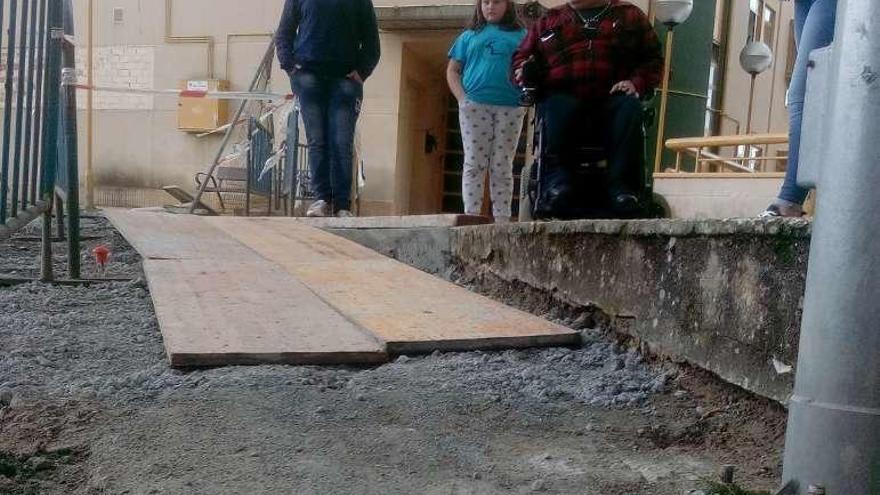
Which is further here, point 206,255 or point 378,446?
point 206,255

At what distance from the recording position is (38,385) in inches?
67.0

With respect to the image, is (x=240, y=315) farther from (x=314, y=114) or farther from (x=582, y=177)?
(x=314, y=114)

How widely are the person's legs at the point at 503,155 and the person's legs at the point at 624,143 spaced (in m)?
1.08

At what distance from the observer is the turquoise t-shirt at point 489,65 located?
170 inches

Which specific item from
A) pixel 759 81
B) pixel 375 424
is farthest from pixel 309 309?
pixel 759 81

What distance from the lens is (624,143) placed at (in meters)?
3.31

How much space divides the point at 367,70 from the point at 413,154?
5592 millimetres

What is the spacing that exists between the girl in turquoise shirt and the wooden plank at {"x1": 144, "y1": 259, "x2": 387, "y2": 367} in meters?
1.77

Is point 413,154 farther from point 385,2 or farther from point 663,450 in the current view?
point 663,450

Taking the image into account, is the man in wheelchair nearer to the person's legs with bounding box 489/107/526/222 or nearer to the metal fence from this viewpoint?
the person's legs with bounding box 489/107/526/222

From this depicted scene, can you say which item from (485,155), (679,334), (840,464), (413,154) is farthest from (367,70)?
(413,154)

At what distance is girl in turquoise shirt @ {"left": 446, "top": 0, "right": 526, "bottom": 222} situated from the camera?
4320 millimetres

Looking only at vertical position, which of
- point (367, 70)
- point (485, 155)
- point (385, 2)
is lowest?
point (485, 155)

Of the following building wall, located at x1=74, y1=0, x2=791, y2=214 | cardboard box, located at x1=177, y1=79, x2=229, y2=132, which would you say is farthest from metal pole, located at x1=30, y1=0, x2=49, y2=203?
cardboard box, located at x1=177, y1=79, x2=229, y2=132
